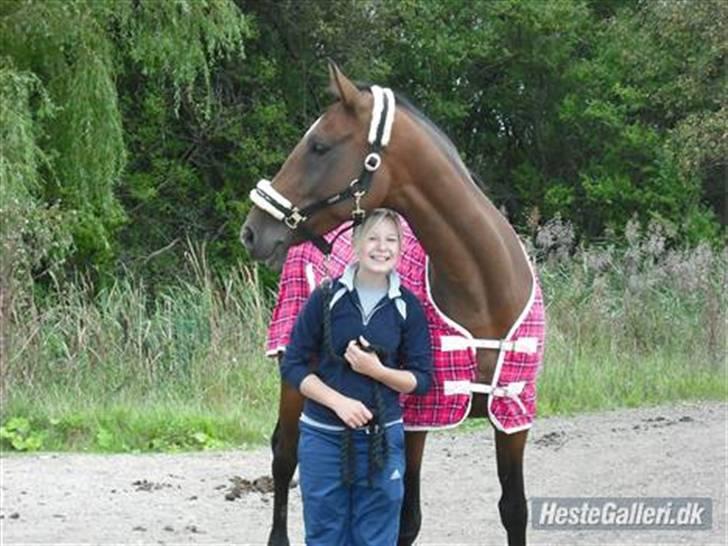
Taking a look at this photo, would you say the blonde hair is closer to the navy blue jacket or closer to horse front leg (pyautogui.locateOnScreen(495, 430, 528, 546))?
the navy blue jacket

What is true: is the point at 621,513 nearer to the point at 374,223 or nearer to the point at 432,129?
the point at 432,129

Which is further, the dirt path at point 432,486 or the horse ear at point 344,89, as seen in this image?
the dirt path at point 432,486

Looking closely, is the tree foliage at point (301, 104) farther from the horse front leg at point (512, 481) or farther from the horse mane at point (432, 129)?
the horse front leg at point (512, 481)

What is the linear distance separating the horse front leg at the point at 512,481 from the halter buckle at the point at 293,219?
99 cm

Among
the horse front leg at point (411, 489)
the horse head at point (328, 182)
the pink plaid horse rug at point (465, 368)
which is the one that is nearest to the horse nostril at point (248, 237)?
the horse head at point (328, 182)

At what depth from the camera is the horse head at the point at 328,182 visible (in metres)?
3.91

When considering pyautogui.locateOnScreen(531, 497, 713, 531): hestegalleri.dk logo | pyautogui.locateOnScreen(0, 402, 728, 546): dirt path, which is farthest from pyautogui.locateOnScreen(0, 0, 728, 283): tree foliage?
pyautogui.locateOnScreen(531, 497, 713, 531): hestegalleri.dk logo

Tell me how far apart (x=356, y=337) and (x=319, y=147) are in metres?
0.62

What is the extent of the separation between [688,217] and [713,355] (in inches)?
371

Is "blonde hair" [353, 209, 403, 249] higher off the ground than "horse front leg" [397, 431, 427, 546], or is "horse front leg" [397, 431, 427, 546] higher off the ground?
"blonde hair" [353, 209, 403, 249]

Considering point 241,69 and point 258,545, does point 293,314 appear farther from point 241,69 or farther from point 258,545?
point 241,69

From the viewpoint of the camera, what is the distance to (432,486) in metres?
7.18

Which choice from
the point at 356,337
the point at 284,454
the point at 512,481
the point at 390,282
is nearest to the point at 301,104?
the point at 284,454

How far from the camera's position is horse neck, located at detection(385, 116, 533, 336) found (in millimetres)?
4027
